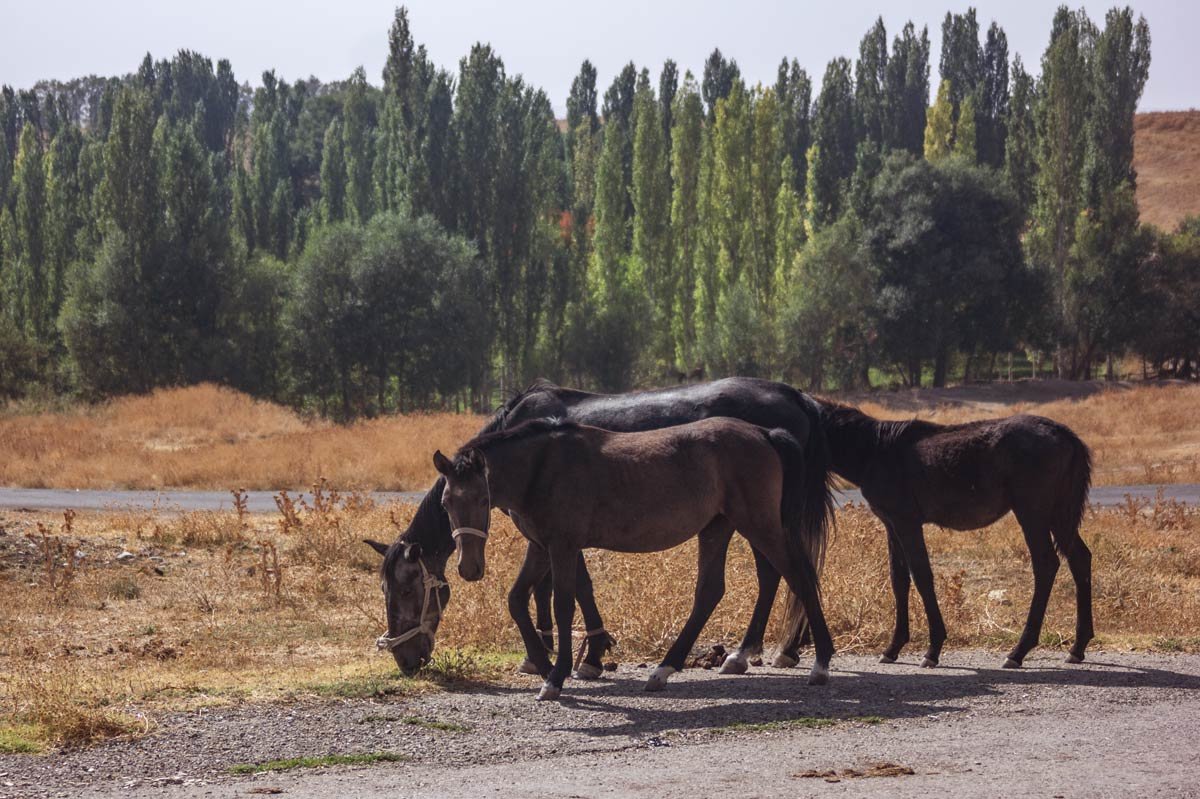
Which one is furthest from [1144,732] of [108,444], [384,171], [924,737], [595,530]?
[384,171]

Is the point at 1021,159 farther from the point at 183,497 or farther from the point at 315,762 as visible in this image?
the point at 315,762

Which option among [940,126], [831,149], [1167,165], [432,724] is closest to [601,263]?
[831,149]

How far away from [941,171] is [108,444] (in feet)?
137

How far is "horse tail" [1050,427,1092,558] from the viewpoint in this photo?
9.41 metres

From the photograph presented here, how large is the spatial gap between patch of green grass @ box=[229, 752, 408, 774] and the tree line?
4823cm

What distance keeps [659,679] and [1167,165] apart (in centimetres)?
13450

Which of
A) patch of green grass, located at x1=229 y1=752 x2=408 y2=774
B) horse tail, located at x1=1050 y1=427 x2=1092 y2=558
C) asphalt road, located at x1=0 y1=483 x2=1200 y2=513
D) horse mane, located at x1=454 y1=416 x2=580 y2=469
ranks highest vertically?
horse mane, located at x1=454 y1=416 x2=580 y2=469

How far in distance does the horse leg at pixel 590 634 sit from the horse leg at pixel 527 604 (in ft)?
1.20

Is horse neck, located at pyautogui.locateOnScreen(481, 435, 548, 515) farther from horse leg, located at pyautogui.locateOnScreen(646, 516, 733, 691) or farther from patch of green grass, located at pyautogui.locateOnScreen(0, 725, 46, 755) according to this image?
patch of green grass, located at pyautogui.locateOnScreen(0, 725, 46, 755)

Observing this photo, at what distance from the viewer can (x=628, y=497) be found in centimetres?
869

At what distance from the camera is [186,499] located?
2373cm

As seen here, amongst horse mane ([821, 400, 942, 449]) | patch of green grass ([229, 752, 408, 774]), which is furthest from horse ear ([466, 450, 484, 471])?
horse mane ([821, 400, 942, 449])

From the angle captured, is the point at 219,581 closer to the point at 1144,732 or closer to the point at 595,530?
the point at 595,530

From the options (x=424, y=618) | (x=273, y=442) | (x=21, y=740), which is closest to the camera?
(x=21, y=740)
